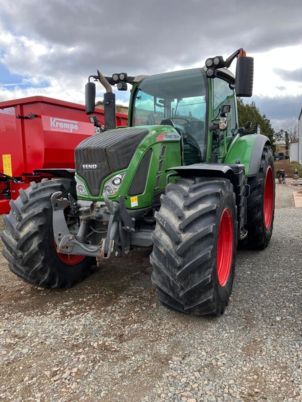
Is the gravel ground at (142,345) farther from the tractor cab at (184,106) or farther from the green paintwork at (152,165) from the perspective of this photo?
the tractor cab at (184,106)

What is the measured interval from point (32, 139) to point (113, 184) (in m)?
3.62

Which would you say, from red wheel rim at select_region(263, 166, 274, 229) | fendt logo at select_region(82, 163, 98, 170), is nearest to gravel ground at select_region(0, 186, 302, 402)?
fendt logo at select_region(82, 163, 98, 170)

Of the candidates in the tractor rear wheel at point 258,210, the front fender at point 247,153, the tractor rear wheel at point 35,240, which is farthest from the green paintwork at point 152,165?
the tractor rear wheel at point 258,210

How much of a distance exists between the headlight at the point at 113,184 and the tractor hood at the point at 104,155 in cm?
7

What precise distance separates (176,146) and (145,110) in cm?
87

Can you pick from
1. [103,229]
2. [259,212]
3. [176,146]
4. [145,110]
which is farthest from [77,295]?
[259,212]

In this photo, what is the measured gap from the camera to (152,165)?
3.78 metres

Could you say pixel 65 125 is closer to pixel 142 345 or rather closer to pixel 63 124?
pixel 63 124

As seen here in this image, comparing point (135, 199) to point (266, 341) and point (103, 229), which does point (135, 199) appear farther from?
Answer: point (266, 341)

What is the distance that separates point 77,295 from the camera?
402 cm

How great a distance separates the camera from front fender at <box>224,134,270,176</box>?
4.85m

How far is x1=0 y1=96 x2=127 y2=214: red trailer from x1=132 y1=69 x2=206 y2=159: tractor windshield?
2.53 m

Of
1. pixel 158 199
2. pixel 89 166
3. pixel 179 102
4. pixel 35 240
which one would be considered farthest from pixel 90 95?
pixel 35 240

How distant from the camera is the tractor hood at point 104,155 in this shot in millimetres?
3557
